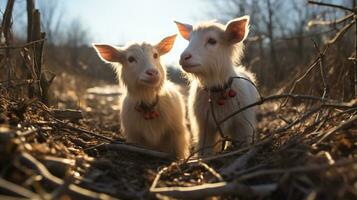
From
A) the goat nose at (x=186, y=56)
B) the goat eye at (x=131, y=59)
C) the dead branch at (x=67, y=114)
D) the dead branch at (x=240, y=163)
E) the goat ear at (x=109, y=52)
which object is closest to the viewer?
the dead branch at (x=240, y=163)

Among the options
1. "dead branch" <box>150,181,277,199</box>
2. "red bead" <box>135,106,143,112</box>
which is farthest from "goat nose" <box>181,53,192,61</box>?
"dead branch" <box>150,181,277,199</box>

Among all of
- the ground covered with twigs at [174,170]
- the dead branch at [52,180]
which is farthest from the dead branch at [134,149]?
the dead branch at [52,180]

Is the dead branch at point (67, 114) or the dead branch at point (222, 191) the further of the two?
the dead branch at point (67, 114)

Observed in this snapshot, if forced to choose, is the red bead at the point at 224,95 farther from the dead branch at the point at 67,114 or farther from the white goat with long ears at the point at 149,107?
the dead branch at the point at 67,114

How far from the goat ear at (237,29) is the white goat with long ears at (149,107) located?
3.53 ft

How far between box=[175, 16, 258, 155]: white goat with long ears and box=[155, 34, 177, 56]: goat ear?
59 cm

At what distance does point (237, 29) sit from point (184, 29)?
82cm

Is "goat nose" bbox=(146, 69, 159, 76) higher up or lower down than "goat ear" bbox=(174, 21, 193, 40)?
lower down

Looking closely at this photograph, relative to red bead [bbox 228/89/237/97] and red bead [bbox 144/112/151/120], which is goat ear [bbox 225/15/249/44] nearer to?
red bead [bbox 228/89/237/97]

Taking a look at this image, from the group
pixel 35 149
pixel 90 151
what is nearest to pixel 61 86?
pixel 90 151

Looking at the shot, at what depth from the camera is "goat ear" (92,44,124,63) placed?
6548 millimetres

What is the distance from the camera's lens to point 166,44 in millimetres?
6801

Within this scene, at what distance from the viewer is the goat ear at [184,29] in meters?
6.46

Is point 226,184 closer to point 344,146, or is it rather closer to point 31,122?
point 344,146
